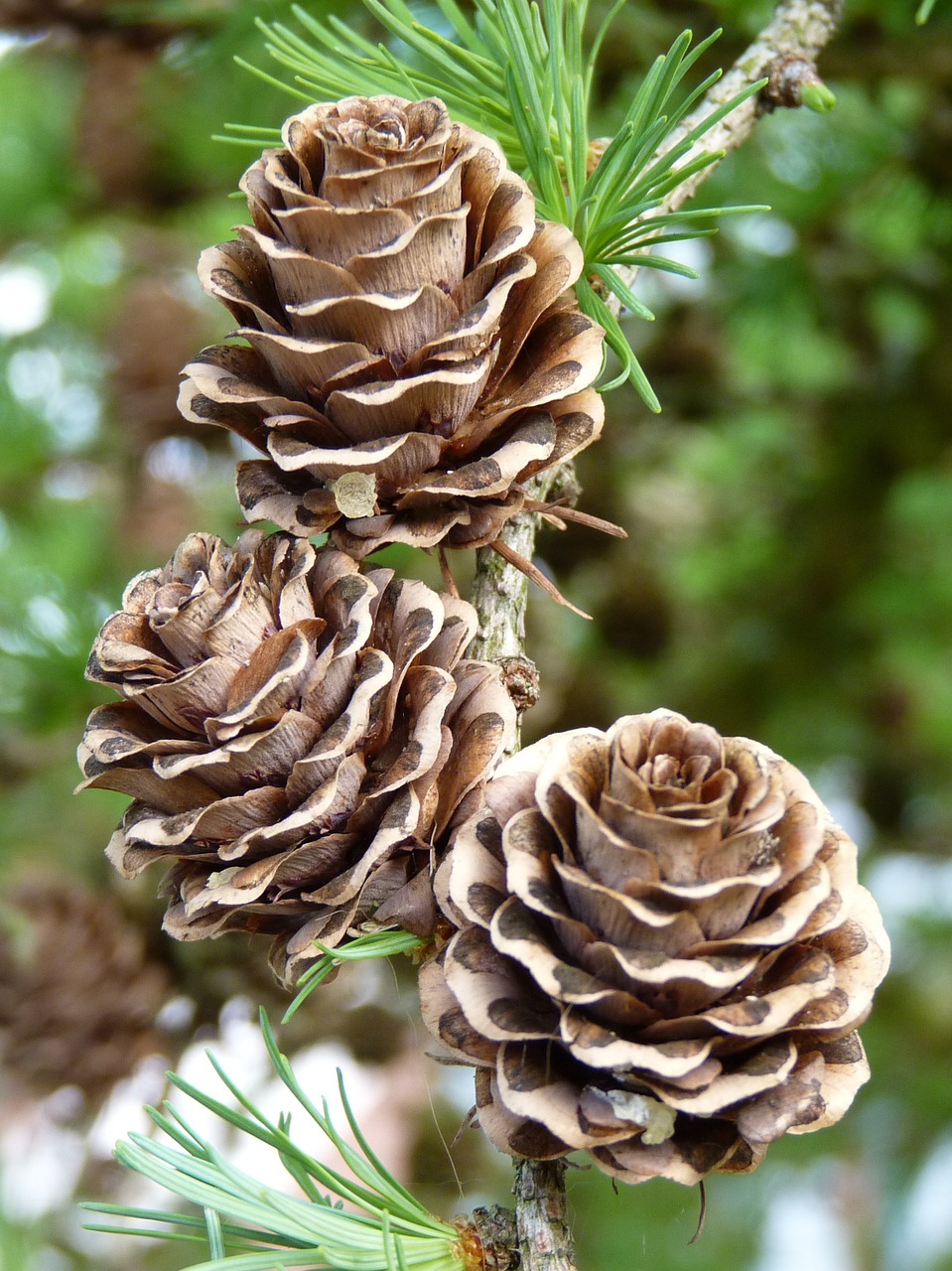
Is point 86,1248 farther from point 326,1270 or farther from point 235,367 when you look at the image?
point 235,367

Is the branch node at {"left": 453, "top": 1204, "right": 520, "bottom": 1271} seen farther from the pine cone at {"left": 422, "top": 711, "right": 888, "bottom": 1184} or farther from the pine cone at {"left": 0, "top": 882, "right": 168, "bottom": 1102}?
the pine cone at {"left": 0, "top": 882, "right": 168, "bottom": 1102}

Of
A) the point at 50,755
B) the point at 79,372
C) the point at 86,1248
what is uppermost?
the point at 79,372

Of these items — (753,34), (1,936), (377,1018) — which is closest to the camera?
(753,34)

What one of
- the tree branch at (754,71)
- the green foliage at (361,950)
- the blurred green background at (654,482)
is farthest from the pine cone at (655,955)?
the blurred green background at (654,482)

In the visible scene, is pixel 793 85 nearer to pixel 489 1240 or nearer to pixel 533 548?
pixel 533 548

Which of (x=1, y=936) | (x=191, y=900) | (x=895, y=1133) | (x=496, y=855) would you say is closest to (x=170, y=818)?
(x=191, y=900)

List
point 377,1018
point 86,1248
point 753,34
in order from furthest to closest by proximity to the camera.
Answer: point 86,1248, point 377,1018, point 753,34
